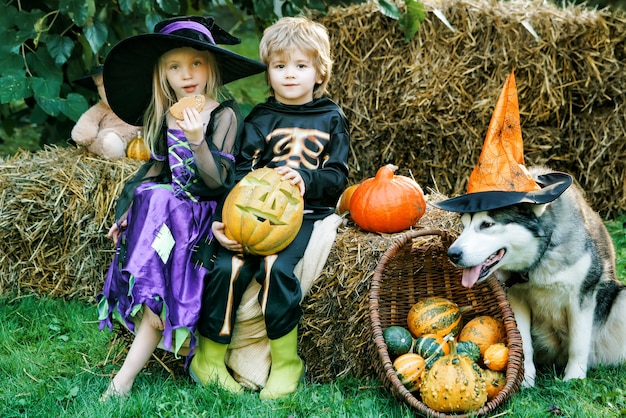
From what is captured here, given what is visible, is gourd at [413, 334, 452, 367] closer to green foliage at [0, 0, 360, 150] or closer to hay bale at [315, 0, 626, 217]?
hay bale at [315, 0, 626, 217]

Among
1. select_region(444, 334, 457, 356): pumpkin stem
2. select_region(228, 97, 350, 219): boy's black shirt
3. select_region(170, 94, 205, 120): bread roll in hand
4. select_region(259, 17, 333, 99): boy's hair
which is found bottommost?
select_region(444, 334, 457, 356): pumpkin stem

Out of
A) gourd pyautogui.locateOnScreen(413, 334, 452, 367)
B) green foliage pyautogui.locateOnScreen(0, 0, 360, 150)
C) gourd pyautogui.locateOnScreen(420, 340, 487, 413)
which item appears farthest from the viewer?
green foliage pyautogui.locateOnScreen(0, 0, 360, 150)

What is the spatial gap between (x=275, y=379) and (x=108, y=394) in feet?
2.54

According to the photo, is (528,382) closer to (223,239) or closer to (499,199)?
(499,199)

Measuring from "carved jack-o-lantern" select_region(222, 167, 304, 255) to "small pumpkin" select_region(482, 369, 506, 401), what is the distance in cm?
109

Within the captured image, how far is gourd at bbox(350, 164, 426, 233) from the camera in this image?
3.65m

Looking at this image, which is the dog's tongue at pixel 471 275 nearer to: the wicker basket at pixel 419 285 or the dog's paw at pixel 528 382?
the wicker basket at pixel 419 285

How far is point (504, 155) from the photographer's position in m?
3.12

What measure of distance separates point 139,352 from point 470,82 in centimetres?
343

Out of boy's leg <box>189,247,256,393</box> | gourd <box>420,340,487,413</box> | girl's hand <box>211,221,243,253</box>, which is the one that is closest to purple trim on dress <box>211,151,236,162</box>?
girl's hand <box>211,221,243,253</box>

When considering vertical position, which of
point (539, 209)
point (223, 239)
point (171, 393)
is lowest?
point (171, 393)

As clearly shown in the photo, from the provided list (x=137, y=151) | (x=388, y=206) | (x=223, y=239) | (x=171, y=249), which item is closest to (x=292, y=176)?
(x=223, y=239)

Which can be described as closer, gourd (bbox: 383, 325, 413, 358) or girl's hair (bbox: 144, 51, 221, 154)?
gourd (bbox: 383, 325, 413, 358)

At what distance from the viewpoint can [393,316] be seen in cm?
347
